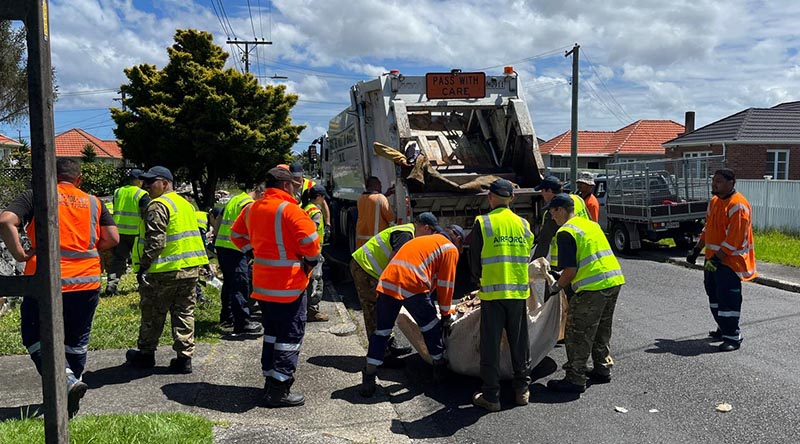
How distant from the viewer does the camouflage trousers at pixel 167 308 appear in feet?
18.0

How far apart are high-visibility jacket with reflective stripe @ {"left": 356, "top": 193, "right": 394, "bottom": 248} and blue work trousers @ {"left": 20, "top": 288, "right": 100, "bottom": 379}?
14.5 ft

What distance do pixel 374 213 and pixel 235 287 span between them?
230cm

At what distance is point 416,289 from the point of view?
5.24 meters

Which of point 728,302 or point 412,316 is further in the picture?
point 728,302

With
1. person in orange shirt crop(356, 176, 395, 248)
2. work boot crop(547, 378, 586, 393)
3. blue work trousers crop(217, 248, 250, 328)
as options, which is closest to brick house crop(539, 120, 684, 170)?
person in orange shirt crop(356, 176, 395, 248)

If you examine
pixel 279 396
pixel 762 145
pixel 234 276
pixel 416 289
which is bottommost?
pixel 279 396

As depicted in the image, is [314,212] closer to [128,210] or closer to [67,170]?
[128,210]

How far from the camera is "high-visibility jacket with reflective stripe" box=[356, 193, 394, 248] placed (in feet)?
28.4

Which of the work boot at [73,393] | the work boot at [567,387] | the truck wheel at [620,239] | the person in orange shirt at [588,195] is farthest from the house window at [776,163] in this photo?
the work boot at [73,393]

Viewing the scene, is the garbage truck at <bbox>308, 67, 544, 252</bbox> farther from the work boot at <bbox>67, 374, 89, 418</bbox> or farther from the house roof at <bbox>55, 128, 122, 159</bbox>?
the house roof at <bbox>55, 128, 122, 159</bbox>

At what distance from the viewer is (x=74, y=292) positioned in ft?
14.8

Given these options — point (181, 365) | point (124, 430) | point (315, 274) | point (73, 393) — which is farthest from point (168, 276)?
point (315, 274)

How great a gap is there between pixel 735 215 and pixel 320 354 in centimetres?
426

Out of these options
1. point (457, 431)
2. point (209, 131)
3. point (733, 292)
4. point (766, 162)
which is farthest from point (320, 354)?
point (766, 162)
